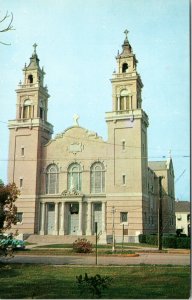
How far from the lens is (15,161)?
49.0 metres

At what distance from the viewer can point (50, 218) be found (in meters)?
48.7

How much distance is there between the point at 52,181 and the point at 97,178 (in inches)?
226

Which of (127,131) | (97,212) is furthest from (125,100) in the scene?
(97,212)

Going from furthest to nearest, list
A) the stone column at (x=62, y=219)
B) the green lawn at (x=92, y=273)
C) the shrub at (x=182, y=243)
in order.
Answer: the stone column at (x=62, y=219), the shrub at (x=182, y=243), the green lawn at (x=92, y=273)

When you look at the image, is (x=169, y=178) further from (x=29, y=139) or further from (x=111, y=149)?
(x=29, y=139)

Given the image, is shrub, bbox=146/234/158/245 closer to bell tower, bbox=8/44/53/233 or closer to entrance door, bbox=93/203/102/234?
entrance door, bbox=93/203/102/234

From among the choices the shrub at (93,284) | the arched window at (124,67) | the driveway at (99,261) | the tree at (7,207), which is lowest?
the driveway at (99,261)

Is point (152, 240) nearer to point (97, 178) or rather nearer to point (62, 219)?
point (97, 178)

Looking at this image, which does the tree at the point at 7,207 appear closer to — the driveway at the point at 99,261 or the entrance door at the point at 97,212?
the driveway at the point at 99,261

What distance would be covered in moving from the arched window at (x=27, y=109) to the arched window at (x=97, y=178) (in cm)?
1080

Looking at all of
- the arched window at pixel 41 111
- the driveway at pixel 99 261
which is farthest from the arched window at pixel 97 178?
the driveway at pixel 99 261

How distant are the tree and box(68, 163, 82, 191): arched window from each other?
3716cm

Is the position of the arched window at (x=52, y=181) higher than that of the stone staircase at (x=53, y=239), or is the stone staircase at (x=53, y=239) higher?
the arched window at (x=52, y=181)

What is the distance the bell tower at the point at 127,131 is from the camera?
148 feet
